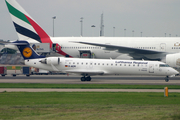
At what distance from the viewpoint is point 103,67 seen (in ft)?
115

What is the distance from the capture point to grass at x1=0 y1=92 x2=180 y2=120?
13.7 metres

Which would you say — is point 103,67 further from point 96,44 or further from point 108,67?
point 96,44

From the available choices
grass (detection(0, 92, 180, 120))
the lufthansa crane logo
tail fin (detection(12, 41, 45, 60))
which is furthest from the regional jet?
grass (detection(0, 92, 180, 120))

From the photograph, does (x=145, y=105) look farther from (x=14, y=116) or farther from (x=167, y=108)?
(x=14, y=116)

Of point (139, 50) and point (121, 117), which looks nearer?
point (121, 117)

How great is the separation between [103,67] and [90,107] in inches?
739

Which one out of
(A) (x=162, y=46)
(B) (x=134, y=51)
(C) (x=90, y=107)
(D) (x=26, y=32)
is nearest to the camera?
(C) (x=90, y=107)

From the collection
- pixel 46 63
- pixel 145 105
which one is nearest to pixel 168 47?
pixel 46 63

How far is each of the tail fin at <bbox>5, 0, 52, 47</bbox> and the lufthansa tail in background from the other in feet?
41.5

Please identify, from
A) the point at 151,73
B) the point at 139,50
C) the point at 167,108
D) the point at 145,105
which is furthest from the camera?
the point at 139,50

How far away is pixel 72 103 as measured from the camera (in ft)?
59.1

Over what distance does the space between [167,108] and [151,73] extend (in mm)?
18984

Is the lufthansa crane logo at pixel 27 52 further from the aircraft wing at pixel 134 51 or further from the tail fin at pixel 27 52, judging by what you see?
the aircraft wing at pixel 134 51

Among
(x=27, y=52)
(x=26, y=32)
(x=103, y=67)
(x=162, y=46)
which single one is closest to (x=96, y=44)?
(x=103, y=67)
